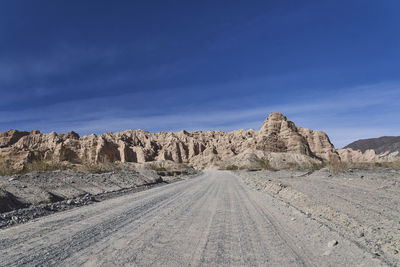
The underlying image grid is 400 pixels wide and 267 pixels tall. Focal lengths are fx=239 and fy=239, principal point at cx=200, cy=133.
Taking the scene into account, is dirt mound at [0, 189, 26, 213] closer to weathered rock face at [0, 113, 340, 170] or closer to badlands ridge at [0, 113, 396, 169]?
badlands ridge at [0, 113, 396, 169]

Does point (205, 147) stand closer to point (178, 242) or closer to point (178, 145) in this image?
point (178, 145)

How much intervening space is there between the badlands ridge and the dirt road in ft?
255

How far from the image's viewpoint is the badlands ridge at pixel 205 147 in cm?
9609

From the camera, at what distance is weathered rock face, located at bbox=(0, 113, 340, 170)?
102 meters

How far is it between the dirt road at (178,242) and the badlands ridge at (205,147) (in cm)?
7774

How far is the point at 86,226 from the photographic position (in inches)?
246

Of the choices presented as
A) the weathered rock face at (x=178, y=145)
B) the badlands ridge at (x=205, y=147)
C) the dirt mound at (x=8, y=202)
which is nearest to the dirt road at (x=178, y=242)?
the dirt mound at (x=8, y=202)

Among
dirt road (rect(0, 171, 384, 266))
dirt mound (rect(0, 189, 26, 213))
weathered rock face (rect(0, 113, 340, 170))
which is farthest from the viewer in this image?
weathered rock face (rect(0, 113, 340, 170))

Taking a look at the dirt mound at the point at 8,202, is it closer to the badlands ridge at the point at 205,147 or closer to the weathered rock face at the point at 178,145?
the badlands ridge at the point at 205,147

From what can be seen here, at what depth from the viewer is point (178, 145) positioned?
144 meters

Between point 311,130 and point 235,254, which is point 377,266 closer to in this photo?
point 235,254

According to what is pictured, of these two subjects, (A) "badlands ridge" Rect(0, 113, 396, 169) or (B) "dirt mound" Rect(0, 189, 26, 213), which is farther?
(A) "badlands ridge" Rect(0, 113, 396, 169)

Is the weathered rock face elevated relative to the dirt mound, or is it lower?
elevated

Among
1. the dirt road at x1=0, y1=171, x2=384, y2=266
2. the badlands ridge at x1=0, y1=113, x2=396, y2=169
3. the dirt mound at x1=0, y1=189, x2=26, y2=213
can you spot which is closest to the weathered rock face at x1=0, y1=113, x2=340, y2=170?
the badlands ridge at x1=0, y1=113, x2=396, y2=169
